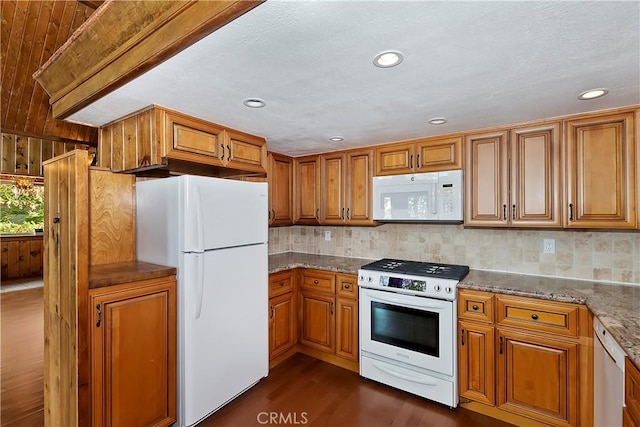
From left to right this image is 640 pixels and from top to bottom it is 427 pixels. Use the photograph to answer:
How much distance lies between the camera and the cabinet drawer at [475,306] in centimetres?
219

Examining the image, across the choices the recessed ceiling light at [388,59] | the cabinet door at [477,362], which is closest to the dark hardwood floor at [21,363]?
the cabinet door at [477,362]

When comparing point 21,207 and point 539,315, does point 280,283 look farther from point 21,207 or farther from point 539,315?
point 21,207

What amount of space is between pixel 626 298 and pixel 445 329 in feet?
3.60

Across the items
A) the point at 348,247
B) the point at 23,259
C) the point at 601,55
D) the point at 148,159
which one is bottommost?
the point at 23,259

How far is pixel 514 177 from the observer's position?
7.79 ft

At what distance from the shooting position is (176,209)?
2.06m

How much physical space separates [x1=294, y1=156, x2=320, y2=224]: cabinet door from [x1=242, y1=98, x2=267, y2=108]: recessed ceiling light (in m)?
1.55

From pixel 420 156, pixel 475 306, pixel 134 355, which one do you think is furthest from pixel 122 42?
pixel 475 306

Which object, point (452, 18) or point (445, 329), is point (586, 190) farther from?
point (452, 18)

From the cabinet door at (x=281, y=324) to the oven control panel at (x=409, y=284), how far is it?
0.80 m

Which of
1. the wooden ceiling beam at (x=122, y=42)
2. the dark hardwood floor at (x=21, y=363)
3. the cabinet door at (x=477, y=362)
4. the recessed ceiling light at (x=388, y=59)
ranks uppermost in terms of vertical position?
the wooden ceiling beam at (x=122, y=42)

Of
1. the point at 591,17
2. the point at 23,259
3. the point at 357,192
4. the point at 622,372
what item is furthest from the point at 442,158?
the point at 23,259

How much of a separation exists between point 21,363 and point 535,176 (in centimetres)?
487

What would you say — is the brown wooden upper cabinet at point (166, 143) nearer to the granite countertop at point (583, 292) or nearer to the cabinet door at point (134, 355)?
the cabinet door at point (134, 355)
